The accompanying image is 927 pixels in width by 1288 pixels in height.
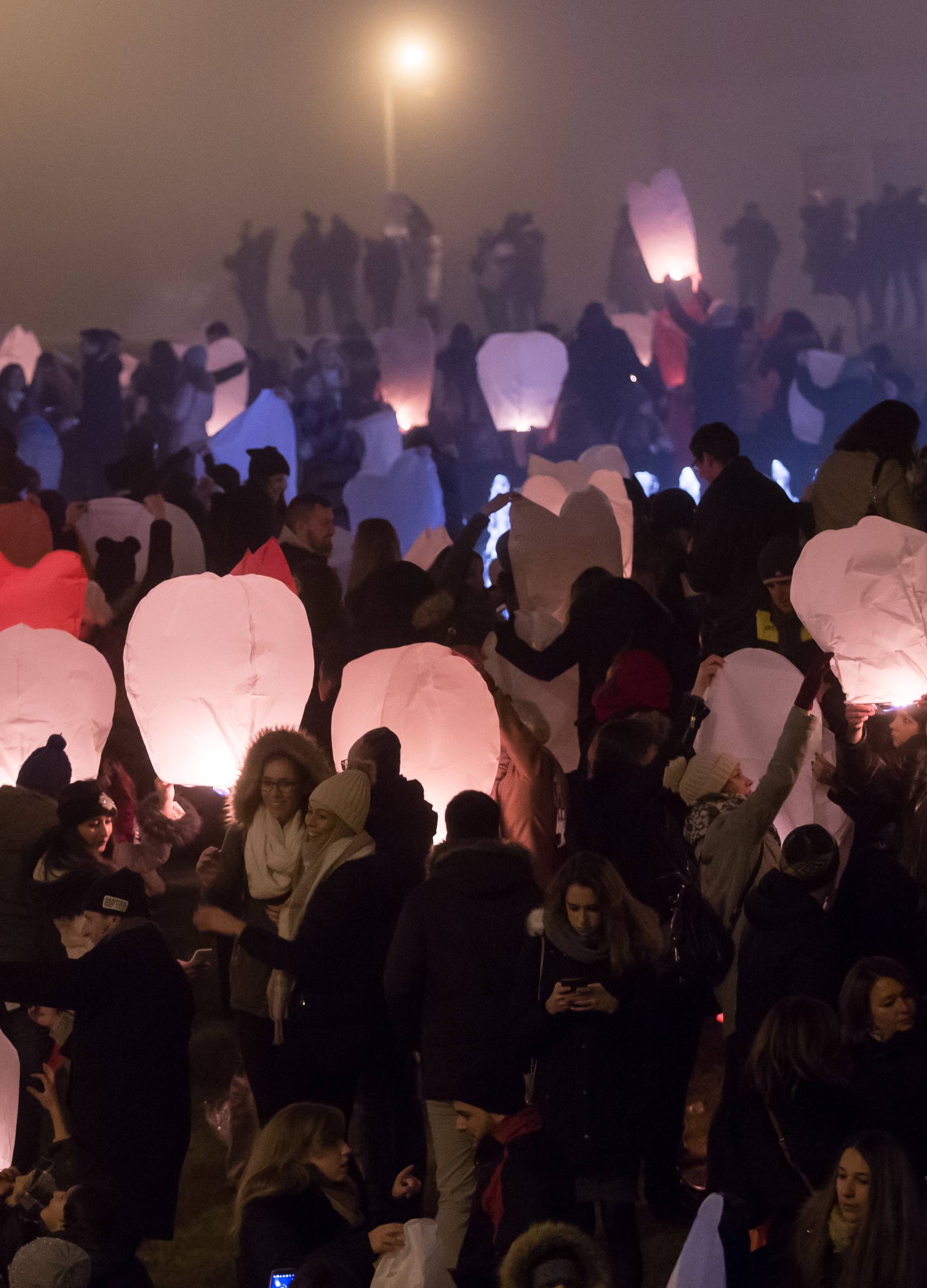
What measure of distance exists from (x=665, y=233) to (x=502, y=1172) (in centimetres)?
1735

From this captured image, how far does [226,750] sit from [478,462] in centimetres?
1237

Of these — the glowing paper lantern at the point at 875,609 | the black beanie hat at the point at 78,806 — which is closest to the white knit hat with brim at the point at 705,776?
the glowing paper lantern at the point at 875,609

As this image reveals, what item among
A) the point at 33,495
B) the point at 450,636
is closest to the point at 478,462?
the point at 33,495

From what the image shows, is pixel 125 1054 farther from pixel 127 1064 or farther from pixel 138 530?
pixel 138 530

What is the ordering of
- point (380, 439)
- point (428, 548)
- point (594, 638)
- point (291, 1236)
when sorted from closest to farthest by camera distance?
1. point (291, 1236)
2. point (594, 638)
3. point (428, 548)
4. point (380, 439)

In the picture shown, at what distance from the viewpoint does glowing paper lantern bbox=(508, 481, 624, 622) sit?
601 cm

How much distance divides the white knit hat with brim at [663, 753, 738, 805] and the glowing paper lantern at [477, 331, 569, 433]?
993 centimetres

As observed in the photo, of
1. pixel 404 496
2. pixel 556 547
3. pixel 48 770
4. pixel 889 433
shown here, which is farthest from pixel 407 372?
pixel 48 770

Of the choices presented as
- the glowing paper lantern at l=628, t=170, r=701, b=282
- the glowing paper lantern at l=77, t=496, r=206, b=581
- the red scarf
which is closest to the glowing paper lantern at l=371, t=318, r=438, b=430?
the glowing paper lantern at l=628, t=170, r=701, b=282

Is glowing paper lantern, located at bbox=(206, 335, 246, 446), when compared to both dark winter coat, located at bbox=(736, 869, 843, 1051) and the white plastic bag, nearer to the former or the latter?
dark winter coat, located at bbox=(736, 869, 843, 1051)

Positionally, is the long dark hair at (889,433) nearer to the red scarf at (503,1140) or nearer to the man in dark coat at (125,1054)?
the red scarf at (503,1140)

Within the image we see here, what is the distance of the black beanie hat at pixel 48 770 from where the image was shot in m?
4.89

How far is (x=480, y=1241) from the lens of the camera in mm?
3689

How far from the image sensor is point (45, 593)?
588 cm
